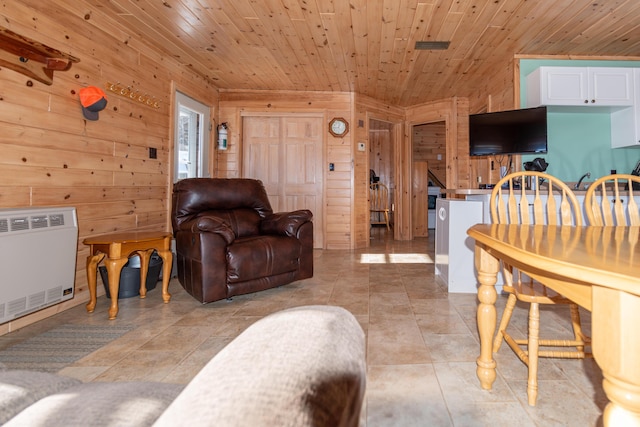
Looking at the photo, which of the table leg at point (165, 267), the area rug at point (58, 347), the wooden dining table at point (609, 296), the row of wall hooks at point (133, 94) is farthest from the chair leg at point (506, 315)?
the row of wall hooks at point (133, 94)

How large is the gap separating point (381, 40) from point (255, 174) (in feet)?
9.09

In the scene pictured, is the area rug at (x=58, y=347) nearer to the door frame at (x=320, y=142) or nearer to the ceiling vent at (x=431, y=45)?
the door frame at (x=320, y=142)

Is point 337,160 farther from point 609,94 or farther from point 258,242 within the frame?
point 609,94

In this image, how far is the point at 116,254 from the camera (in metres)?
2.35

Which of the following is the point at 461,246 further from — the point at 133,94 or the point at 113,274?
the point at 133,94

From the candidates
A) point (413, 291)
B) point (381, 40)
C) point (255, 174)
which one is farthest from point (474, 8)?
point (255, 174)

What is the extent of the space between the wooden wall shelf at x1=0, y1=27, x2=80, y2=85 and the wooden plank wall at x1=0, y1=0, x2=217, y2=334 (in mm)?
54

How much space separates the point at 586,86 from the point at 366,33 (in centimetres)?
237

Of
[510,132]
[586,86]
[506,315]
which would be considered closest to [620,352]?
[506,315]

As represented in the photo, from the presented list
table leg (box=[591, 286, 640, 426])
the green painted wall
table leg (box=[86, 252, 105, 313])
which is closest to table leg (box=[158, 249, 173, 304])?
table leg (box=[86, 252, 105, 313])

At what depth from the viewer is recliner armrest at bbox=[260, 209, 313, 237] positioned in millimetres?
3098

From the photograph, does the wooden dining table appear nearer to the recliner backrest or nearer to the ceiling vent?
the recliner backrest

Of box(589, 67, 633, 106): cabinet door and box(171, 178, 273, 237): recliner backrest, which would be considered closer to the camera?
box(171, 178, 273, 237): recliner backrest

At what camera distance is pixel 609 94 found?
3551mm
